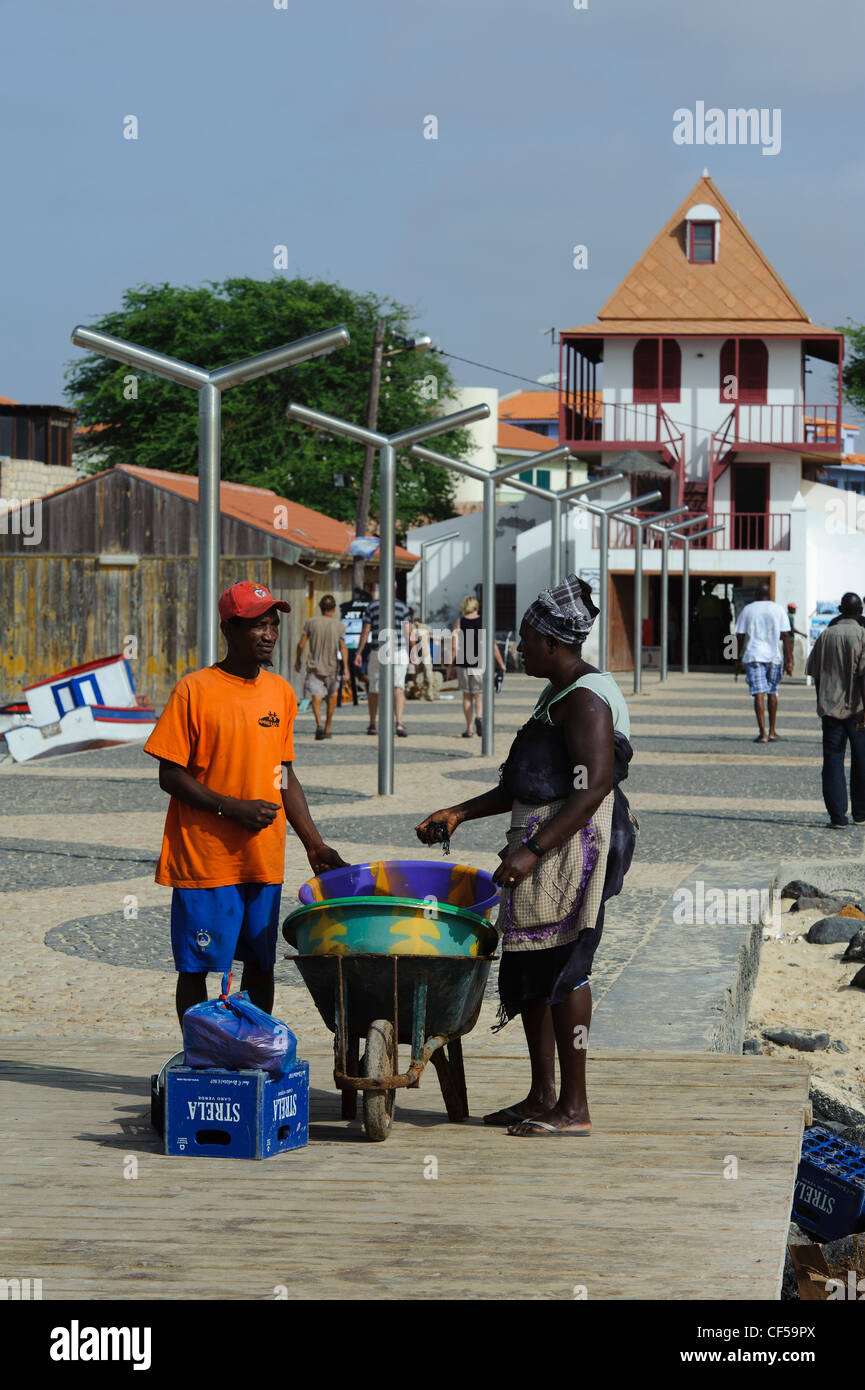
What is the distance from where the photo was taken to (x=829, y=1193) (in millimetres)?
6078

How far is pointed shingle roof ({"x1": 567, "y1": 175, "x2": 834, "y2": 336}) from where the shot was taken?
193 ft

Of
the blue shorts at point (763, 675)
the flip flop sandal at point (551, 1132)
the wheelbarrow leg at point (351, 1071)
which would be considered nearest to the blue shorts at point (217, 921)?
the wheelbarrow leg at point (351, 1071)

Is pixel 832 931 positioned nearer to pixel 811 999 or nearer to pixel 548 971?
pixel 811 999

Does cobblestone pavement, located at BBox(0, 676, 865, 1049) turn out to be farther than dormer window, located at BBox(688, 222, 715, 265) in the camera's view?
No

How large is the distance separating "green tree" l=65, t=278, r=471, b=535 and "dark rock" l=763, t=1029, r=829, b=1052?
55652 millimetres

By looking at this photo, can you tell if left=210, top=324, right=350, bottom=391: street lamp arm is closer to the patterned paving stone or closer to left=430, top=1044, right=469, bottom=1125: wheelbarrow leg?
the patterned paving stone

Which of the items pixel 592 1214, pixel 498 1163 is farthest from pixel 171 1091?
pixel 592 1214

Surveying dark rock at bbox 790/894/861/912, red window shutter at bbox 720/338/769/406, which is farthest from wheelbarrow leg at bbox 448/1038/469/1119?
red window shutter at bbox 720/338/769/406

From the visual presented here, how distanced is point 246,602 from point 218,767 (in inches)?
20.4

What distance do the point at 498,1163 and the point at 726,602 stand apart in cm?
5420

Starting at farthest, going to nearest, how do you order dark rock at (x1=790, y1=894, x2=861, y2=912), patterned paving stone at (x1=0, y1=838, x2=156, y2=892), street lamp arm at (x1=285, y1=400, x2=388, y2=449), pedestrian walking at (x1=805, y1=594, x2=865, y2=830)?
street lamp arm at (x1=285, y1=400, x2=388, y2=449) < pedestrian walking at (x1=805, y1=594, x2=865, y2=830) < dark rock at (x1=790, y1=894, x2=861, y2=912) < patterned paving stone at (x1=0, y1=838, x2=156, y2=892)

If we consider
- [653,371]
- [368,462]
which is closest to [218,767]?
[368,462]
